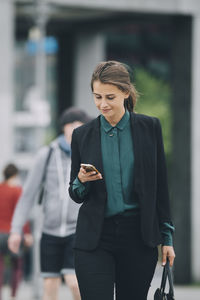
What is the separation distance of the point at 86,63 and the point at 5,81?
2979mm

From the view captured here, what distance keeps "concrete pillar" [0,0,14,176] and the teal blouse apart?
677 centimetres

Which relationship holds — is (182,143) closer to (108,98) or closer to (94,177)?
(108,98)

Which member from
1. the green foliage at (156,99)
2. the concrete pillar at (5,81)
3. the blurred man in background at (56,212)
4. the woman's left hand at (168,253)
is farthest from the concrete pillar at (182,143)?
the woman's left hand at (168,253)

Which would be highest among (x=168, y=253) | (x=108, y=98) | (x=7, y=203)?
(x=108, y=98)

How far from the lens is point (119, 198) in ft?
13.3

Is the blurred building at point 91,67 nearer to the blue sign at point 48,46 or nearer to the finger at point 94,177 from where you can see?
the blue sign at point 48,46

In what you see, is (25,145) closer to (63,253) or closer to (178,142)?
(178,142)

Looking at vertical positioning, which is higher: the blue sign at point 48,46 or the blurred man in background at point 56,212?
the blue sign at point 48,46

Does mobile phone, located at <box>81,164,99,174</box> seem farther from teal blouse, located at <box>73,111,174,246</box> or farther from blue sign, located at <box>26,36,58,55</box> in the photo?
blue sign, located at <box>26,36,58,55</box>

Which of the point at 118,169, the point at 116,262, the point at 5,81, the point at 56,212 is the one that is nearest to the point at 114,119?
the point at 118,169

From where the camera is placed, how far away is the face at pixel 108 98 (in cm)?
403

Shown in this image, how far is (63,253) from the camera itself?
6.17 meters

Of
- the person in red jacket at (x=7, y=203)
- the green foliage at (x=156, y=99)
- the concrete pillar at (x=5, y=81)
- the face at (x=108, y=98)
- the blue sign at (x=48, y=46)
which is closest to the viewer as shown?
the face at (x=108, y=98)

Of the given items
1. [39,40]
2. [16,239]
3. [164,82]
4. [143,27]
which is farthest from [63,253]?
[164,82]
